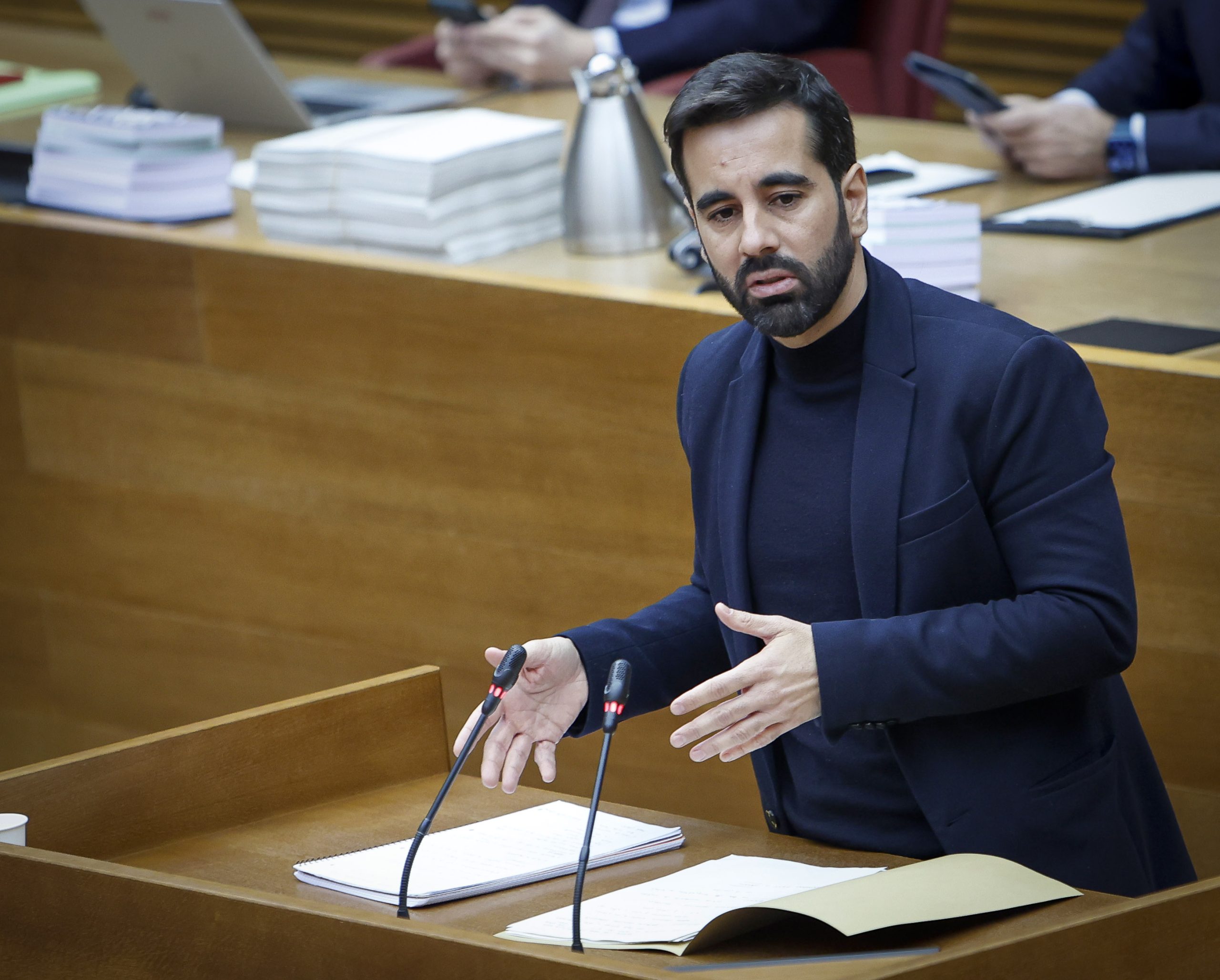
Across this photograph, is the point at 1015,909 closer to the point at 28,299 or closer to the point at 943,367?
the point at 943,367

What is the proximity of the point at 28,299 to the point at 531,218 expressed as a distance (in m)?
0.88

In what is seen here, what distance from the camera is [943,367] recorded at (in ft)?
5.17

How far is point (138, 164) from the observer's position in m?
2.95

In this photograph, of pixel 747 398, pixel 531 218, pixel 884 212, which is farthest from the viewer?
pixel 531 218

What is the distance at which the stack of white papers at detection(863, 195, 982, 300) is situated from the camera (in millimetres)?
2293

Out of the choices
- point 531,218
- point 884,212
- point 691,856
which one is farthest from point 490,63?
point 691,856

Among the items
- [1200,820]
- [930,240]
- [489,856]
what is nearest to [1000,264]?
[930,240]

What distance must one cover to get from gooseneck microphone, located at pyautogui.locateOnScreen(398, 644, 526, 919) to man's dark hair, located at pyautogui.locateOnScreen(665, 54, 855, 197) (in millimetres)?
489

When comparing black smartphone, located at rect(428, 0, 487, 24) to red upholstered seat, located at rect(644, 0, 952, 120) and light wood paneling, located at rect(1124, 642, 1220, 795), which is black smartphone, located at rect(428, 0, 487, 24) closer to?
red upholstered seat, located at rect(644, 0, 952, 120)

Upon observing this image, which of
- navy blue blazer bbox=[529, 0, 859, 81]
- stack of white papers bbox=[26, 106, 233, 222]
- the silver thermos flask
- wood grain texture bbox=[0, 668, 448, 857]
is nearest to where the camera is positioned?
wood grain texture bbox=[0, 668, 448, 857]

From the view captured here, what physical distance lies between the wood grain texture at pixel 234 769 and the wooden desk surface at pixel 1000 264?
2.52 ft

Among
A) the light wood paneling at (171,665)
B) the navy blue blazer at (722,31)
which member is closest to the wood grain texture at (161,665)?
the light wood paneling at (171,665)

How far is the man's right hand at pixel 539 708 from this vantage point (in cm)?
162

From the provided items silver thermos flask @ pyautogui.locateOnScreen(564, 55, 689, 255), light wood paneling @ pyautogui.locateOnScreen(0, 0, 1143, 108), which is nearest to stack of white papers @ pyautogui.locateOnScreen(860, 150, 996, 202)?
silver thermos flask @ pyautogui.locateOnScreen(564, 55, 689, 255)
